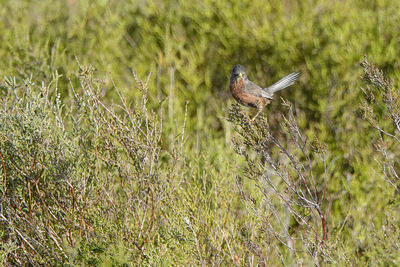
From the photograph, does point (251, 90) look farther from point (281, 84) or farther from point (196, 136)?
point (196, 136)

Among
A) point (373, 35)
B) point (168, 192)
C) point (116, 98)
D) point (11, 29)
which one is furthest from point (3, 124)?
point (373, 35)

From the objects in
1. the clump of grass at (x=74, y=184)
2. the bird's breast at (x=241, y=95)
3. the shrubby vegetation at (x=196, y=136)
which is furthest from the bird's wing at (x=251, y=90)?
the clump of grass at (x=74, y=184)

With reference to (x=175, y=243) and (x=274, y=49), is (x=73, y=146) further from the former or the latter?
(x=274, y=49)

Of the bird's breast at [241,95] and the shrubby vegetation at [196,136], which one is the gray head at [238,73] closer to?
the bird's breast at [241,95]

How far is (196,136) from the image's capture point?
6.46 m

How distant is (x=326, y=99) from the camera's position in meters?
6.48

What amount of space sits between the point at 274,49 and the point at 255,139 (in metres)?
3.37

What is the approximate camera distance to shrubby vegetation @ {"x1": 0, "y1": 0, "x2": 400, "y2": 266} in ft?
13.0

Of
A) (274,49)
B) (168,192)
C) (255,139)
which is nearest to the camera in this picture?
(255,139)

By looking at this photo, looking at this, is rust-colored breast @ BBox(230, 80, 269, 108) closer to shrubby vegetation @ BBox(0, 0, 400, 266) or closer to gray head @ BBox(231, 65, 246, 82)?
gray head @ BBox(231, 65, 246, 82)

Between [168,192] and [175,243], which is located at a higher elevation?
[168,192]

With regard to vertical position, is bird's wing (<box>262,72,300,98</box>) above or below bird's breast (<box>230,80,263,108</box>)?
below

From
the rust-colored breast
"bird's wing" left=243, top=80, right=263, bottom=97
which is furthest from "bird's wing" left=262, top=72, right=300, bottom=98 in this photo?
the rust-colored breast

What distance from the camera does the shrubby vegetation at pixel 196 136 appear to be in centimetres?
396
